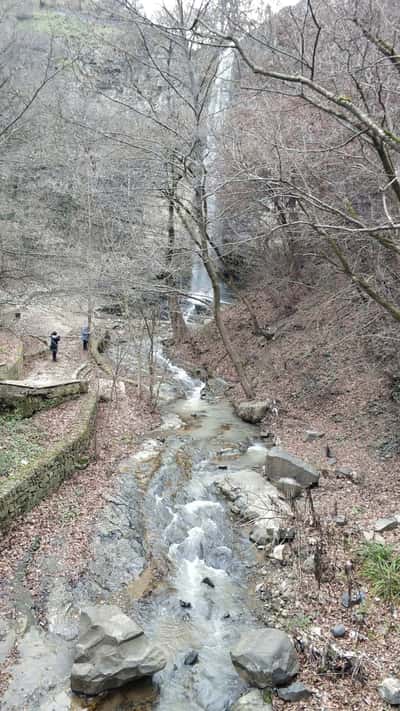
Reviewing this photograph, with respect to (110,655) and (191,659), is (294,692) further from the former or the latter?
(110,655)

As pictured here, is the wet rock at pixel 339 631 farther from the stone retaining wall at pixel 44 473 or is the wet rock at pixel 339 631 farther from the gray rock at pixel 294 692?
the stone retaining wall at pixel 44 473

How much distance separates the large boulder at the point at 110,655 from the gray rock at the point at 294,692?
1.50 m

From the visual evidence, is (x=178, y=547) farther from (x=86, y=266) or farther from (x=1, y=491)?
(x=86, y=266)

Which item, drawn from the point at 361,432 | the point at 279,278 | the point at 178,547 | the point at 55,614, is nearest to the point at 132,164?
the point at 279,278

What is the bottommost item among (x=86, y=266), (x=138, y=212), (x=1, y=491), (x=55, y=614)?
(x=55, y=614)

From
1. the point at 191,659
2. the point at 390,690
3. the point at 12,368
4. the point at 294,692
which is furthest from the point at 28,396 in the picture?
the point at 390,690

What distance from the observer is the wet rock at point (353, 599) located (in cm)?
661

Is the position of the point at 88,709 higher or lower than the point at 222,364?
lower

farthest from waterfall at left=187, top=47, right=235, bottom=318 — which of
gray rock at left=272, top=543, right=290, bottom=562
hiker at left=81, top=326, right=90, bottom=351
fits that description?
gray rock at left=272, top=543, right=290, bottom=562

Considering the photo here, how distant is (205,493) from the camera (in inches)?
418

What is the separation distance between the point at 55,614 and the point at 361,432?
8.18m

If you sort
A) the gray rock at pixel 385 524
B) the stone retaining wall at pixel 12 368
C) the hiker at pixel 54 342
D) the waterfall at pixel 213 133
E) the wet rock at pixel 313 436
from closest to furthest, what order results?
the gray rock at pixel 385 524, the wet rock at pixel 313 436, the stone retaining wall at pixel 12 368, the waterfall at pixel 213 133, the hiker at pixel 54 342

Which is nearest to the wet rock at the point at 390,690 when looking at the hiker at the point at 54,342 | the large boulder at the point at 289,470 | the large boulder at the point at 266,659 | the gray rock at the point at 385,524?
the large boulder at the point at 266,659

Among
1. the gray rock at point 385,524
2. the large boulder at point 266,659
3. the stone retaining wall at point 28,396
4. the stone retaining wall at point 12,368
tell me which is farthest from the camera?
the stone retaining wall at point 12,368
